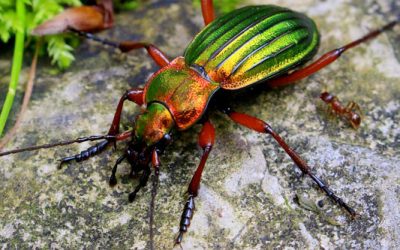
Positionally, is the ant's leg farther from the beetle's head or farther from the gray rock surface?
the beetle's head

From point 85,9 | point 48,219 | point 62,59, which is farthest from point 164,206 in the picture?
point 85,9

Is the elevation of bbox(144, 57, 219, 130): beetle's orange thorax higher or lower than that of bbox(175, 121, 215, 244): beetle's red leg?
higher

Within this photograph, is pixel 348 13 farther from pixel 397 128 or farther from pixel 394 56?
pixel 397 128

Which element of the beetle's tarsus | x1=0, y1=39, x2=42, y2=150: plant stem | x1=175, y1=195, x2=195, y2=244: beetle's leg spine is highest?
x1=0, y1=39, x2=42, y2=150: plant stem

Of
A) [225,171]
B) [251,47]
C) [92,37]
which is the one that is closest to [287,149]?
[225,171]

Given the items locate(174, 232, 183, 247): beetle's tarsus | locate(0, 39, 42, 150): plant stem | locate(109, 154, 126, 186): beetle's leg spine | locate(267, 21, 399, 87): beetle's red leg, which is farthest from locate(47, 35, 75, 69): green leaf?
locate(174, 232, 183, 247): beetle's tarsus

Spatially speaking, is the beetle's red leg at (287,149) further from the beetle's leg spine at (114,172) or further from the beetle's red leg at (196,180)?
the beetle's leg spine at (114,172)
